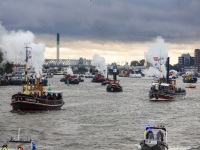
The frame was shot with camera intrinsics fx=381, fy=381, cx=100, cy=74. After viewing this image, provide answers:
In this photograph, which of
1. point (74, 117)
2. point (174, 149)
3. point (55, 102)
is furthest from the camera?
point (55, 102)

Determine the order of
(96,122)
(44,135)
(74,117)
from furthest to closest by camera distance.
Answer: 1. (74,117)
2. (96,122)
3. (44,135)

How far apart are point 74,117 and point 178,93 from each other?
38.4 m

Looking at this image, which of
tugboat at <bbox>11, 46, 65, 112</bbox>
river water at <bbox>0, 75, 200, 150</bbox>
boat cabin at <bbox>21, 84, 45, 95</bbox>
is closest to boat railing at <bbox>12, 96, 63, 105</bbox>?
tugboat at <bbox>11, 46, 65, 112</bbox>

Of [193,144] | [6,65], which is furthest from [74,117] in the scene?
[6,65]

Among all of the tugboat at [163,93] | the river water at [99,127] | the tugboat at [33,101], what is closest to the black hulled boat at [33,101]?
the tugboat at [33,101]

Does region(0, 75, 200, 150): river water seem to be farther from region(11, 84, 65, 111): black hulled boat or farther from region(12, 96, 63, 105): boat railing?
region(12, 96, 63, 105): boat railing

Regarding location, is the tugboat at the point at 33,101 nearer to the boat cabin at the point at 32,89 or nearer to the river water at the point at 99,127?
the boat cabin at the point at 32,89

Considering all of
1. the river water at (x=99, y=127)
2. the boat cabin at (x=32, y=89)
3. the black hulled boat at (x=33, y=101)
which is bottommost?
the river water at (x=99, y=127)

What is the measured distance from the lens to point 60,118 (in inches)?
2144

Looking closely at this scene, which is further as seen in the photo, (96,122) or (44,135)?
(96,122)

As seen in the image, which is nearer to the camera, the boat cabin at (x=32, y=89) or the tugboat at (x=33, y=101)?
the tugboat at (x=33, y=101)

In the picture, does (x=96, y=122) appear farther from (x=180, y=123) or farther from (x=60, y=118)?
(x=180, y=123)

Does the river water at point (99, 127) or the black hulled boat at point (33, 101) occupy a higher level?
the black hulled boat at point (33, 101)

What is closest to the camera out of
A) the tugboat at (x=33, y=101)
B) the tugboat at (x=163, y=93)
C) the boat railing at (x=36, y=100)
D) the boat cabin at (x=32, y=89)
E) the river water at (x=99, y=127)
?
the river water at (x=99, y=127)
